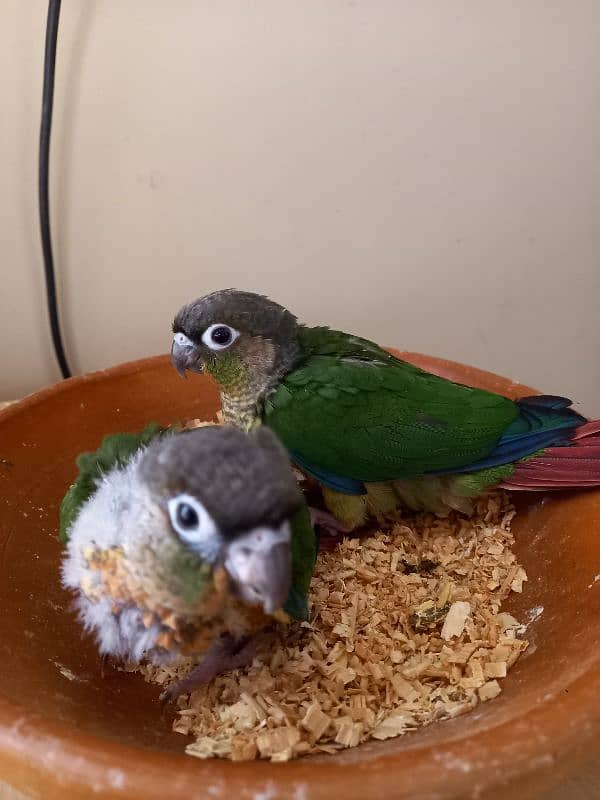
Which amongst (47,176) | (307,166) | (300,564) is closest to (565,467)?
(300,564)

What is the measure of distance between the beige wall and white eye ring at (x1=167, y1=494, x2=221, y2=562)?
0.70 metres

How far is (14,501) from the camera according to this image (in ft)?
2.39

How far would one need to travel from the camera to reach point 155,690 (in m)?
0.62

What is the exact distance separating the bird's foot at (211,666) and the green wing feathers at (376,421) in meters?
0.23

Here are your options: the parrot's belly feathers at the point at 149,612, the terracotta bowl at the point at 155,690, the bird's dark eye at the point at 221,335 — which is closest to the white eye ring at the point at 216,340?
the bird's dark eye at the point at 221,335

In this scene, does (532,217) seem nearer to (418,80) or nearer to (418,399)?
(418,80)

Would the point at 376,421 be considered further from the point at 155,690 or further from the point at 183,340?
the point at 155,690

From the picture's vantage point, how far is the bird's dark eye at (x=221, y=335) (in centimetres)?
75

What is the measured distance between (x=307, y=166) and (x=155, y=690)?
2.51 feet

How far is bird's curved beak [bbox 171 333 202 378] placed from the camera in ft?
2.54

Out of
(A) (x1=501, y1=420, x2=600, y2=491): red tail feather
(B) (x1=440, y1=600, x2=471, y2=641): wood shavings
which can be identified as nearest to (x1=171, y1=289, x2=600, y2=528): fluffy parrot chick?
(A) (x1=501, y1=420, x2=600, y2=491): red tail feather

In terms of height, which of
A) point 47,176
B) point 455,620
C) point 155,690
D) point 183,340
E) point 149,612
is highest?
point 47,176

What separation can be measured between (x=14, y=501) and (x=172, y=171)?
1.77ft

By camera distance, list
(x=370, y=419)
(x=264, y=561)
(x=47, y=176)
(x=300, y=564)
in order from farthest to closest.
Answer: (x=47, y=176) → (x=370, y=419) → (x=300, y=564) → (x=264, y=561)
